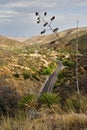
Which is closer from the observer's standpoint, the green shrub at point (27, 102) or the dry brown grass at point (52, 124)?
the dry brown grass at point (52, 124)

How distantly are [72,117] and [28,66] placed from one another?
10135cm

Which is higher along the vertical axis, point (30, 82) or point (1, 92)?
point (1, 92)

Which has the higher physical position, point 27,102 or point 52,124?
point 52,124

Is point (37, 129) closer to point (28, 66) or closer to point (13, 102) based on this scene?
point (13, 102)

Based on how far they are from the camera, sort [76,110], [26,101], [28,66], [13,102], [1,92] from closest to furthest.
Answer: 1. [76,110]
2. [26,101]
3. [13,102]
4. [1,92]
5. [28,66]

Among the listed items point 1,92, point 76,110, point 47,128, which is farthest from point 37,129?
point 1,92

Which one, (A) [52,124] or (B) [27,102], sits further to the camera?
(B) [27,102]

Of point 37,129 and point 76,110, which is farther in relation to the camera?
point 76,110

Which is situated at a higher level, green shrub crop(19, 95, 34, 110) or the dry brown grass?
the dry brown grass

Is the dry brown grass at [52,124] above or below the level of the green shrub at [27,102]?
above

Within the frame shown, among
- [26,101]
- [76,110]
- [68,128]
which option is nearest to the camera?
[68,128]

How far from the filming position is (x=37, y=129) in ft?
28.7

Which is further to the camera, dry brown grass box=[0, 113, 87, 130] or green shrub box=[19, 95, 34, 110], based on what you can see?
green shrub box=[19, 95, 34, 110]

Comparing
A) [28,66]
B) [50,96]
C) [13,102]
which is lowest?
[28,66]
